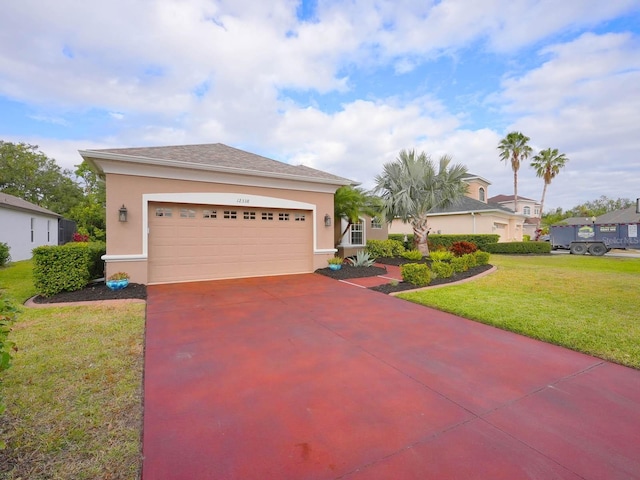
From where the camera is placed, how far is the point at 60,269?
664 cm

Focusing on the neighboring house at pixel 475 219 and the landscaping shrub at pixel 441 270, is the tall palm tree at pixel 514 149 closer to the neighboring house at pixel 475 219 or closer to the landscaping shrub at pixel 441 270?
the neighboring house at pixel 475 219

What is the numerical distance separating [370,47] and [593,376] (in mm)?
10366

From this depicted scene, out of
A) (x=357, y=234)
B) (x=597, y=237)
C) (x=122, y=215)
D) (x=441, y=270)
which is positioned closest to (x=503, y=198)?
(x=597, y=237)

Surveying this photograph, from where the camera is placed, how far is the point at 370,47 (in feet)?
32.1

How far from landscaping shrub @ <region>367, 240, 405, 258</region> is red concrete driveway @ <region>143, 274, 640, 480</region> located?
9.59 meters

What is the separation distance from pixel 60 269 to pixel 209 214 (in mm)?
3727

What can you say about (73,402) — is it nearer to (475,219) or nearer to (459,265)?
(459,265)

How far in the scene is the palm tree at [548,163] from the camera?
93.5 feet

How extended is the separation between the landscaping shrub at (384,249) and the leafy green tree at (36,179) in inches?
1264

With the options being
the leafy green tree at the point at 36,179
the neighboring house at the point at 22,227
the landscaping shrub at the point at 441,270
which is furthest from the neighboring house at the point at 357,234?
the leafy green tree at the point at 36,179

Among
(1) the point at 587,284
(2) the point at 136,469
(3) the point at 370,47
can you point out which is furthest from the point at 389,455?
(3) the point at 370,47

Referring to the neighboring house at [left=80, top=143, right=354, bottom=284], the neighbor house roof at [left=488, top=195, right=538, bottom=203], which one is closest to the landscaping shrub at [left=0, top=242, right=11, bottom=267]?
the neighboring house at [left=80, top=143, right=354, bottom=284]

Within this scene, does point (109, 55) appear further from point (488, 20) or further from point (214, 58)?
point (488, 20)

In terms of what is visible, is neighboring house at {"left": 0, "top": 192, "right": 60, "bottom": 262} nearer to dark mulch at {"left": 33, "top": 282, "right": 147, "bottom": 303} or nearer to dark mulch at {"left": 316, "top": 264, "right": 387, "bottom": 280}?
dark mulch at {"left": 33, "top": 282, "right": 147, "bottom": 303}
